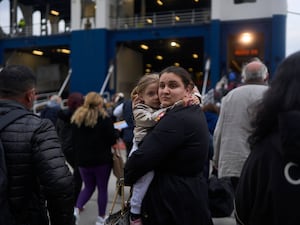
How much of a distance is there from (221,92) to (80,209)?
14847 millimetres

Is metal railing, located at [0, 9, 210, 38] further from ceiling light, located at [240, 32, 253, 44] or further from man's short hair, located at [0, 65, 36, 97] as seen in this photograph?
man's short hair, located at [0, 65, 36, 97]

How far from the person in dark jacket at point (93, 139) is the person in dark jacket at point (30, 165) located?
2904mm

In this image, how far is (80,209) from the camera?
600 cm

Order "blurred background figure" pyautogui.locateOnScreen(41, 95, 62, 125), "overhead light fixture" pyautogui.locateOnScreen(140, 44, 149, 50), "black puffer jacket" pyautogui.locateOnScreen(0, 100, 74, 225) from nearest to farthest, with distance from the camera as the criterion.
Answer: "black puffer jacket" pyautogui.locateOnScreen(0, 100, 74, 225)
"blurred background figure" pyautogui.locateOnScreen(41, 95, 62, 125)
"overhead light fixture" pyautogui.locateOnScreen(140, 44, 149, 50)

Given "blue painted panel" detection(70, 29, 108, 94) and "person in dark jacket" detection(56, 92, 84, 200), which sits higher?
"blue painted panel" detection(70, 29, 108, 94)

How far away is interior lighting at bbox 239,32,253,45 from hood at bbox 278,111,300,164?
2286 centimetres

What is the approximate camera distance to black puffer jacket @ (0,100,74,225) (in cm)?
244

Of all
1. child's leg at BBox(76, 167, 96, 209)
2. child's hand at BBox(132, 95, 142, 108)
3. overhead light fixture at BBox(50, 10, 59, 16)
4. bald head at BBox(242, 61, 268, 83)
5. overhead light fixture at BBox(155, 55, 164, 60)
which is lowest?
child's leg at BBox(76, 167, 96, 209)

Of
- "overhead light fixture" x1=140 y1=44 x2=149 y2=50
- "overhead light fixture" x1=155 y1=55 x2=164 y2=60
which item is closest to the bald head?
"overhead light fixture" x1=140 y1=44 x2=149 y2=50

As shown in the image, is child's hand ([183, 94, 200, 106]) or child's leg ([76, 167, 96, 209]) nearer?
child's hand ([183, 94, 200, 106])

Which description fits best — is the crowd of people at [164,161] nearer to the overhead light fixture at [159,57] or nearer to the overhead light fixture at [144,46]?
the overhead light fixture at [144,46]

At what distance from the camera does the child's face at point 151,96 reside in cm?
318

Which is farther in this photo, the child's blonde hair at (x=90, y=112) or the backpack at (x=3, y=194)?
the child's blonde hair at (x=90, y=112)

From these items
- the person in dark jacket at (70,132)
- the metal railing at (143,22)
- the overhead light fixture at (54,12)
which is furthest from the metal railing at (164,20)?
the person in dark jacket at (70,132)
